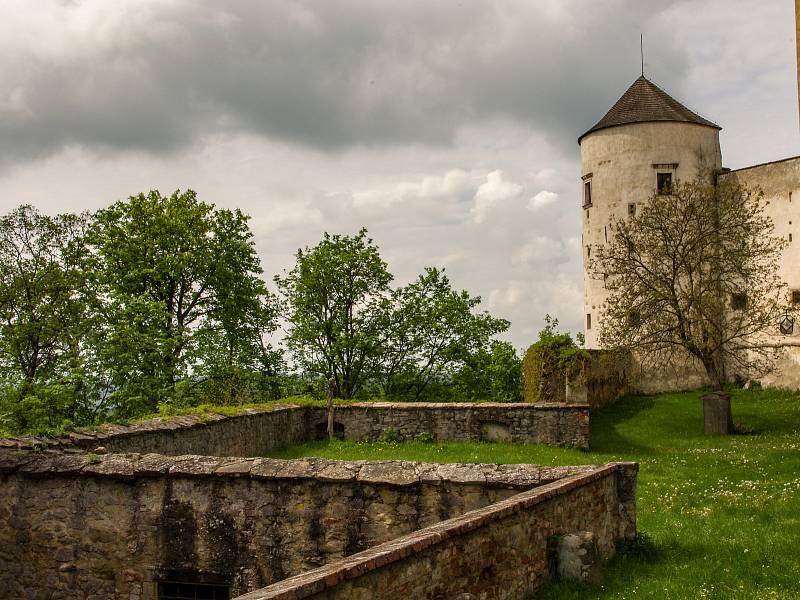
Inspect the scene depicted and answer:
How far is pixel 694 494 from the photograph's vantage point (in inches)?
534

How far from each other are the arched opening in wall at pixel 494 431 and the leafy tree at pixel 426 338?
1556 centimetres

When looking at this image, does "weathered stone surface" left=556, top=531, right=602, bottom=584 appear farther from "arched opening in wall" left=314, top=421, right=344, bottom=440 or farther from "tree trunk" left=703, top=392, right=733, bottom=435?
"tree trunk" left=703, top=392, right=733, bottom=435

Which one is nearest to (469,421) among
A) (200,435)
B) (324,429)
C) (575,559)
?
(324,429)

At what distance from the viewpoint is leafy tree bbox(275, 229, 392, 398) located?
1414 inches

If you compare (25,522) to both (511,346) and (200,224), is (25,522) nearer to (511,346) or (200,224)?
(200,224)

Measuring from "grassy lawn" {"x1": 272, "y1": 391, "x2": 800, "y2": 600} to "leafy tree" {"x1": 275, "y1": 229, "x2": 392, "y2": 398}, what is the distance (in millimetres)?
Answer: 11930

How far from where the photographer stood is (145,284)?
31969 millimetres

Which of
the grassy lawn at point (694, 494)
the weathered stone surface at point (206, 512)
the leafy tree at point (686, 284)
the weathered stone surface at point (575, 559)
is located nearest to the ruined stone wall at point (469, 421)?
the grassy lawn at point (694, 494)

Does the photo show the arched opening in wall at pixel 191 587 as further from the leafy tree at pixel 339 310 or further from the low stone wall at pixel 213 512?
the leafy tree at pixel 339 310

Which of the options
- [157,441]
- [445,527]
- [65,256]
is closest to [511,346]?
[65,256]

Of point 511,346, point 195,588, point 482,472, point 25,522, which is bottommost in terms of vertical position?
point 195,588

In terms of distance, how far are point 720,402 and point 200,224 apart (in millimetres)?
22335

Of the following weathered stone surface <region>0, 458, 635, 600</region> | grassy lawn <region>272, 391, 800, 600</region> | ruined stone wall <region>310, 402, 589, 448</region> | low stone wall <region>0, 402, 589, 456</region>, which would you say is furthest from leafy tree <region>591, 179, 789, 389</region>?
weathered stone surface <region>0, 458, 635, 600</region>

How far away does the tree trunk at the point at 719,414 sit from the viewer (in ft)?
82.4
